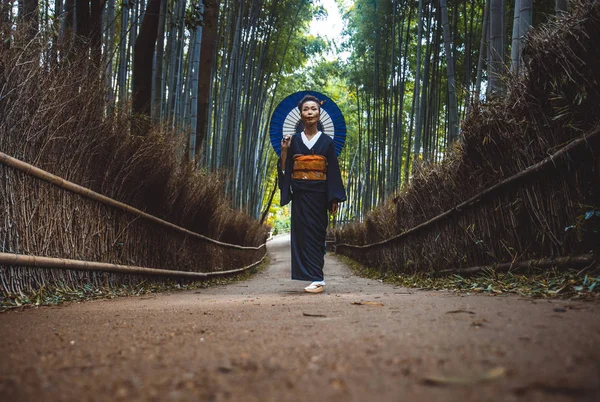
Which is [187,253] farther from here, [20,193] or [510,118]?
[510,118]

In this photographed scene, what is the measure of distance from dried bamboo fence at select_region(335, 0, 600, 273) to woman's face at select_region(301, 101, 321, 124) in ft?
3.83

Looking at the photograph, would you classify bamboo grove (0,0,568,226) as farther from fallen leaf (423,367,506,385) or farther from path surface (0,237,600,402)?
fallen leaf (423,367,506,385)

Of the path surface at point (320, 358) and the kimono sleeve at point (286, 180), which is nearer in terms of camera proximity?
the path surface at point (320, 358)

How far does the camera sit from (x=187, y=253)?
5.11 m

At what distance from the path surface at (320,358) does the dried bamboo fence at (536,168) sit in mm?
818

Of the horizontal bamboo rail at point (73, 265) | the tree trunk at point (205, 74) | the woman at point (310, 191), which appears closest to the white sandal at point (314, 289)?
the woman at point (310, 191)

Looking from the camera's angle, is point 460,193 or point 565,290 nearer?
point 565,290

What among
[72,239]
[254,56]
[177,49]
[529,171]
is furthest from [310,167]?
[254,56]

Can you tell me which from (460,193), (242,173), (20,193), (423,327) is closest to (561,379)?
(423,327)

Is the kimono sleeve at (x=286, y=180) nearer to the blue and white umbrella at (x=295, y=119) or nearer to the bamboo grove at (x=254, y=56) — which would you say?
the blue and white umbrella at (x=295, y=119)

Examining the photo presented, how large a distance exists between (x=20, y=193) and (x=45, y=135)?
39 centimetres

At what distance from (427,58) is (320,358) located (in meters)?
6.07

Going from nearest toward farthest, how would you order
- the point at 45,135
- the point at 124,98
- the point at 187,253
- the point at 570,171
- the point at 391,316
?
the point at 391,316 → the point at 570,171 → the point at 45,135 → the point at 124,98 → the point at 187,253

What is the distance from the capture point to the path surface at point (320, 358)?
81 cm
